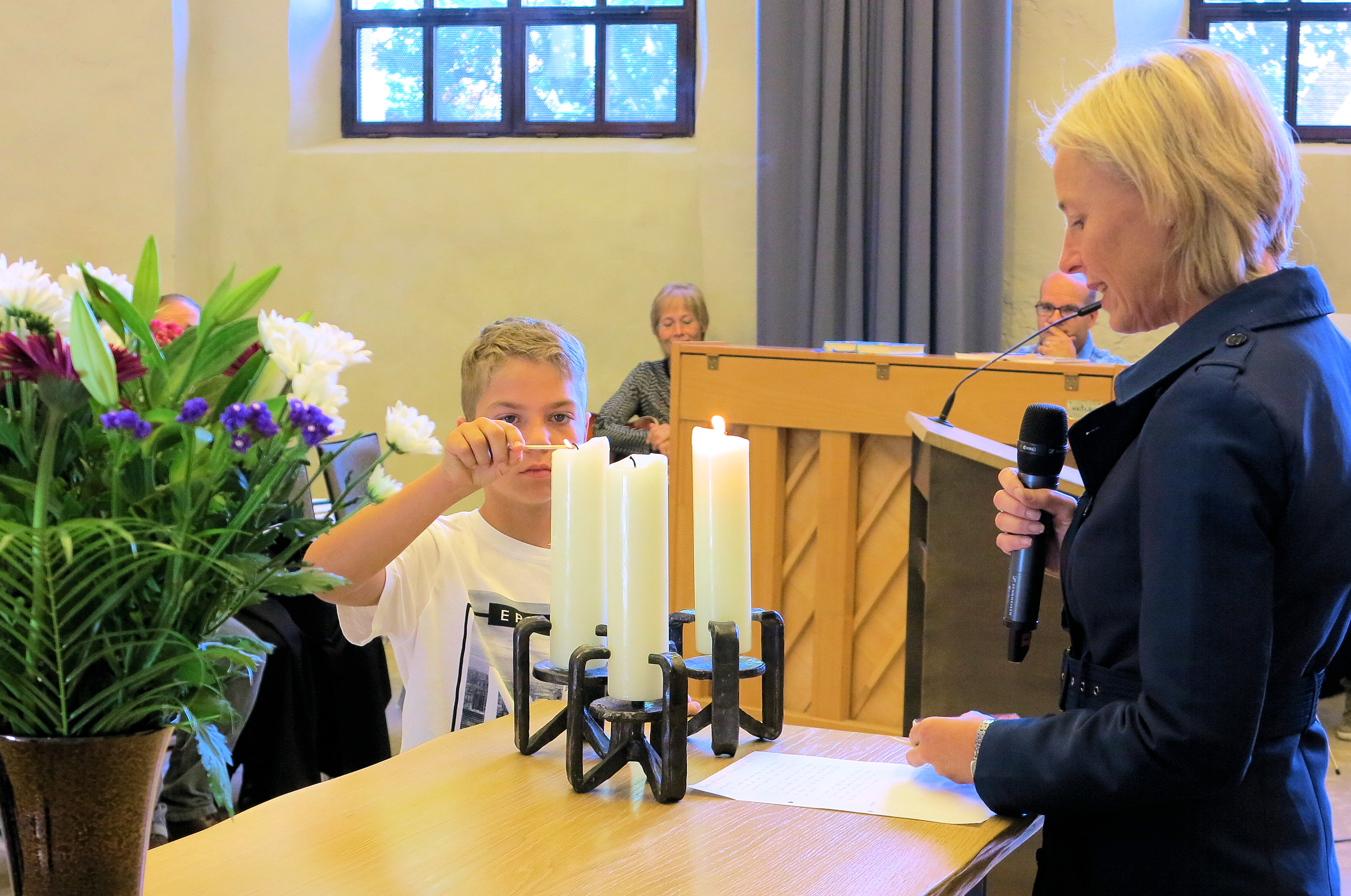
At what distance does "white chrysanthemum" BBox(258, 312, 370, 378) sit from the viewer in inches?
31.3

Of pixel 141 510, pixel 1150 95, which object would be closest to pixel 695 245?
pixel 1150 95

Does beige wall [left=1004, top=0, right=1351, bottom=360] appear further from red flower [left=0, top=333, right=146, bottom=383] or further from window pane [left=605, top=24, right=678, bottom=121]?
red flower [left=0, top=333, right=146, bottom=383]

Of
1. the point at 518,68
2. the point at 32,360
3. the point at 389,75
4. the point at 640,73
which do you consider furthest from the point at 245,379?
the point at 389,75

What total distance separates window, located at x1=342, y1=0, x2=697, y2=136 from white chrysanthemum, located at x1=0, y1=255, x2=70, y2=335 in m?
4.95

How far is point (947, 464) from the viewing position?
221 centimetres

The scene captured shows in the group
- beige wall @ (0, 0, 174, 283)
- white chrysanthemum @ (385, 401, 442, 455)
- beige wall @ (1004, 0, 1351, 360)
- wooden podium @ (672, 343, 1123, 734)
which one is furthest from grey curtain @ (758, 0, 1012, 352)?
white chrysanthemum @ (385, 401, 442, 455)

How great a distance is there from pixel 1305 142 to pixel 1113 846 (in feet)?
16.3

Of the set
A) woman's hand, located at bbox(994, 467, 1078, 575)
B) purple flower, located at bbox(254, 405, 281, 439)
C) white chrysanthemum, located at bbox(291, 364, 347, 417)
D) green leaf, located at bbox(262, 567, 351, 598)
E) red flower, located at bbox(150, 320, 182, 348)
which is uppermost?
red flower, located at bbox(150, 320, 182, 348)

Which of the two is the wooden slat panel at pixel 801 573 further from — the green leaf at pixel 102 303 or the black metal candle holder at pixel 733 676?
the green leaf at pixel 102 303

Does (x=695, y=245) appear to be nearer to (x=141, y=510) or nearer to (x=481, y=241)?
(x=481, y=241)

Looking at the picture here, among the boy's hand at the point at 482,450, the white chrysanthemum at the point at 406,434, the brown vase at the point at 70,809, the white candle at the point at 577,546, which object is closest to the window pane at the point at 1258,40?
the boy's hand at the point at 482,450

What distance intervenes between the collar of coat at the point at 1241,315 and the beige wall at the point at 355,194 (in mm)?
4334

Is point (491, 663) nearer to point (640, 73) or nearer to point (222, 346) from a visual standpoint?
point (222, 346)

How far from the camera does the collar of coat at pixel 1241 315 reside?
1078mm
